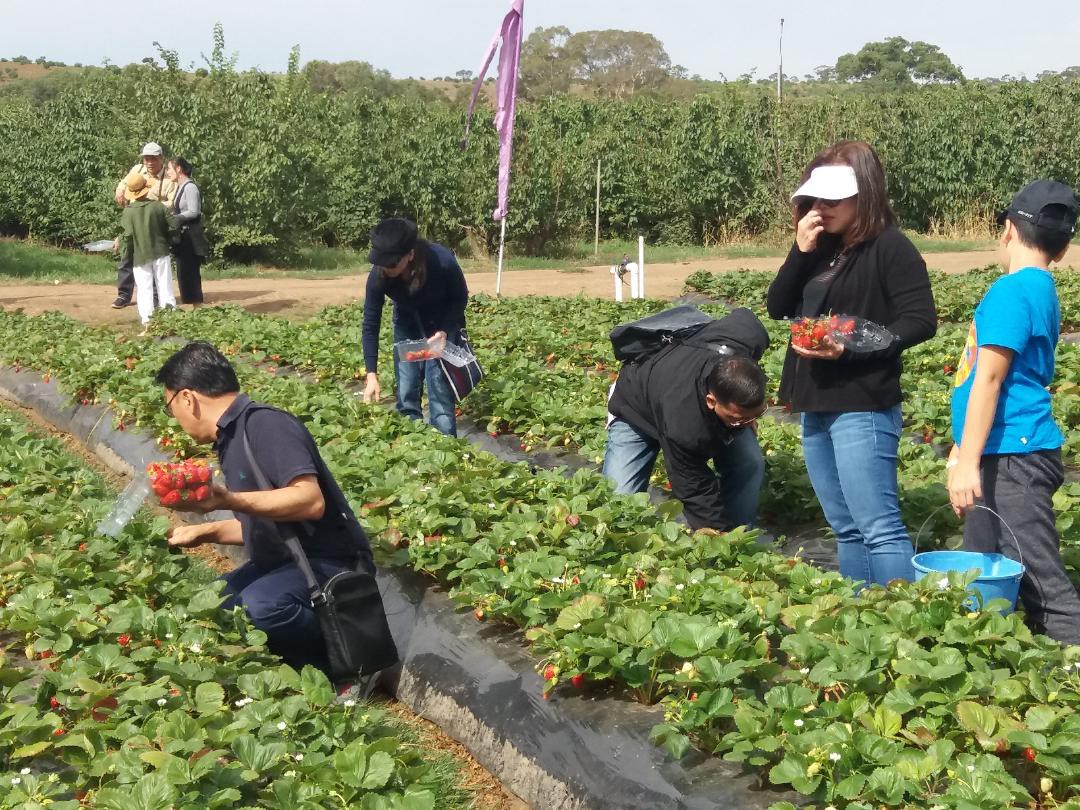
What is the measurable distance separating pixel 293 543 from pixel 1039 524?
7.84ft

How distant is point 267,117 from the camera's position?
20297mm

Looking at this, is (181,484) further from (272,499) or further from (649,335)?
(649,335)

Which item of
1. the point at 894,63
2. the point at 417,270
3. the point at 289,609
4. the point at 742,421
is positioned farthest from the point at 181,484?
the point at 894,63

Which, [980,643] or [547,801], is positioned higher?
[980,643]

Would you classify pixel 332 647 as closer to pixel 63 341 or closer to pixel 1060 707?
pixel 1060 707

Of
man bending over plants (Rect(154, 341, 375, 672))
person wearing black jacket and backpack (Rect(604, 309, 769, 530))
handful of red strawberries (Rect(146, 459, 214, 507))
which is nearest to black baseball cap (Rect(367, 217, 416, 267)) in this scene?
person wearing black jacket and backpack (Rect(604, 309, 769, 530))

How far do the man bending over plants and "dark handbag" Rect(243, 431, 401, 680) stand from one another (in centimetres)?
5

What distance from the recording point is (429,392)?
6879mm

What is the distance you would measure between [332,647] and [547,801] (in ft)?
3.29

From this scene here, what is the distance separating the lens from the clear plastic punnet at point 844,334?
13.0ft

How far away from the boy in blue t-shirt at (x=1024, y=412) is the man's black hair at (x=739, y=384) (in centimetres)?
69

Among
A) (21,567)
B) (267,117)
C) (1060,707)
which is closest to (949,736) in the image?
(1060,707)

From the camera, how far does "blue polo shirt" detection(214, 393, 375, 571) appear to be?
13.1 ft

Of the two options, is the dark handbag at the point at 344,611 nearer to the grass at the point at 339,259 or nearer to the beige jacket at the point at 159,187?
the beige jacket at the point at 159,187
